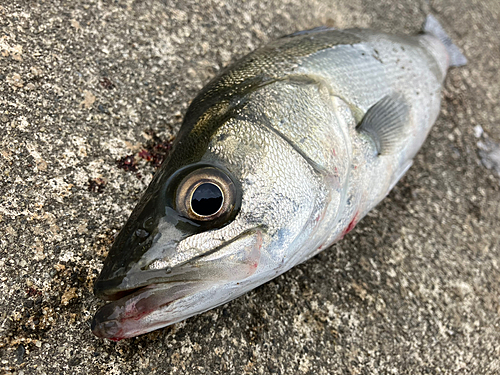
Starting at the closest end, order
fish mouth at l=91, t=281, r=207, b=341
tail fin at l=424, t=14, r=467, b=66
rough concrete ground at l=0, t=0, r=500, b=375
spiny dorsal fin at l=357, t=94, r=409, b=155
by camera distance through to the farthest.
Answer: fish mouth at l=91, t=281, r=207, b=341 < rough concrete ground at l=0, t=0, r=500, b=375 < spiny dorsal fin at l=357, t=94, r=409, b=155 < tail fin at l=424, t=14, r=467, b=66

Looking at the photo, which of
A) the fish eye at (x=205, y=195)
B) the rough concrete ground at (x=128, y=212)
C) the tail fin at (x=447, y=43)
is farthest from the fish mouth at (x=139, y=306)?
the tail fin at (x=447, y=43)

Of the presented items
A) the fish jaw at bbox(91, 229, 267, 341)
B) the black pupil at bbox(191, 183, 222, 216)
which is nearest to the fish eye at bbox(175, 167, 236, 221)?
the black pupil at bbox(191, 183, 222, 216)

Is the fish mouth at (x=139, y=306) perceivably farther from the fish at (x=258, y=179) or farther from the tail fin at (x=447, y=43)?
the tail fin at (x=447, y=43)

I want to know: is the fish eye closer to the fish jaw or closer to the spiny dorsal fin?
the fish jaw

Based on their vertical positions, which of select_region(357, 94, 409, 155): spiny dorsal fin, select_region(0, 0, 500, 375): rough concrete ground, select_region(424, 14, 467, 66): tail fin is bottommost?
select_region(0, 0, 500, 375): rough concrete ground

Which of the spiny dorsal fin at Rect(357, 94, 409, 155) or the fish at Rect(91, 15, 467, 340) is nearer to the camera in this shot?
the fish at Rect(91, 15, 467, 340)

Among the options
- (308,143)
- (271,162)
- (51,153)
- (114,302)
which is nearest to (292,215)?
(271,162)

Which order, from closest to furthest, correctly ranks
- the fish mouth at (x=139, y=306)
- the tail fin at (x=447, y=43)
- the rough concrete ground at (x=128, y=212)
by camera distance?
1. the fish mouth at (x=139, y=306)
2. the rough concrete ground at (x=128, y=212)
3. the tail fin at (x=447, y=43)

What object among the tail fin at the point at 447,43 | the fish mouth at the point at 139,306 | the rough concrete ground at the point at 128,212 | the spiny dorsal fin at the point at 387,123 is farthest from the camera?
the tail fin at the point at 447,43
